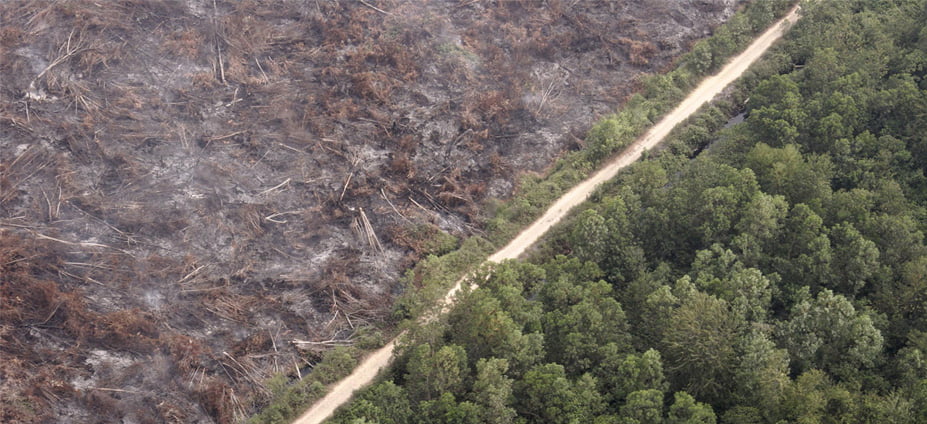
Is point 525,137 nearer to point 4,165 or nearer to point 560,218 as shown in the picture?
point 560,218

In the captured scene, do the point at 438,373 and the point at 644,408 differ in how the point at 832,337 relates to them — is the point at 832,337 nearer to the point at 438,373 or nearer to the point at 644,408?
the point at 644,408

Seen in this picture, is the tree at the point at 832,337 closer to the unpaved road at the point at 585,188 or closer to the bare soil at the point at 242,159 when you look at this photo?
the unpaved road at the point at 585,188

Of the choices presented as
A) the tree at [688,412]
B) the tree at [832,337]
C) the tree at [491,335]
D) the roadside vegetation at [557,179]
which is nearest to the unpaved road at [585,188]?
the roadside vegetation at [557,179]

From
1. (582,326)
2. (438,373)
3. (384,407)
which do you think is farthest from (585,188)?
(384,407)

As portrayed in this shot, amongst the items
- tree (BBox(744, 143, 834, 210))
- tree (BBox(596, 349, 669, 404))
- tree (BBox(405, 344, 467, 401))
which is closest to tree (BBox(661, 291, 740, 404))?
tree (BBox(596, 349, 669, 404))

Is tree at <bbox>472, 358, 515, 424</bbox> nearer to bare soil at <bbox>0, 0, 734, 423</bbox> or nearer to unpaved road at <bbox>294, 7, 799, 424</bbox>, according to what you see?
Answer: unpaved road at <bbox>294, 7, 799, 424</bbox>

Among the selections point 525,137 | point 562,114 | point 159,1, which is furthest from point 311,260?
point 159,1
